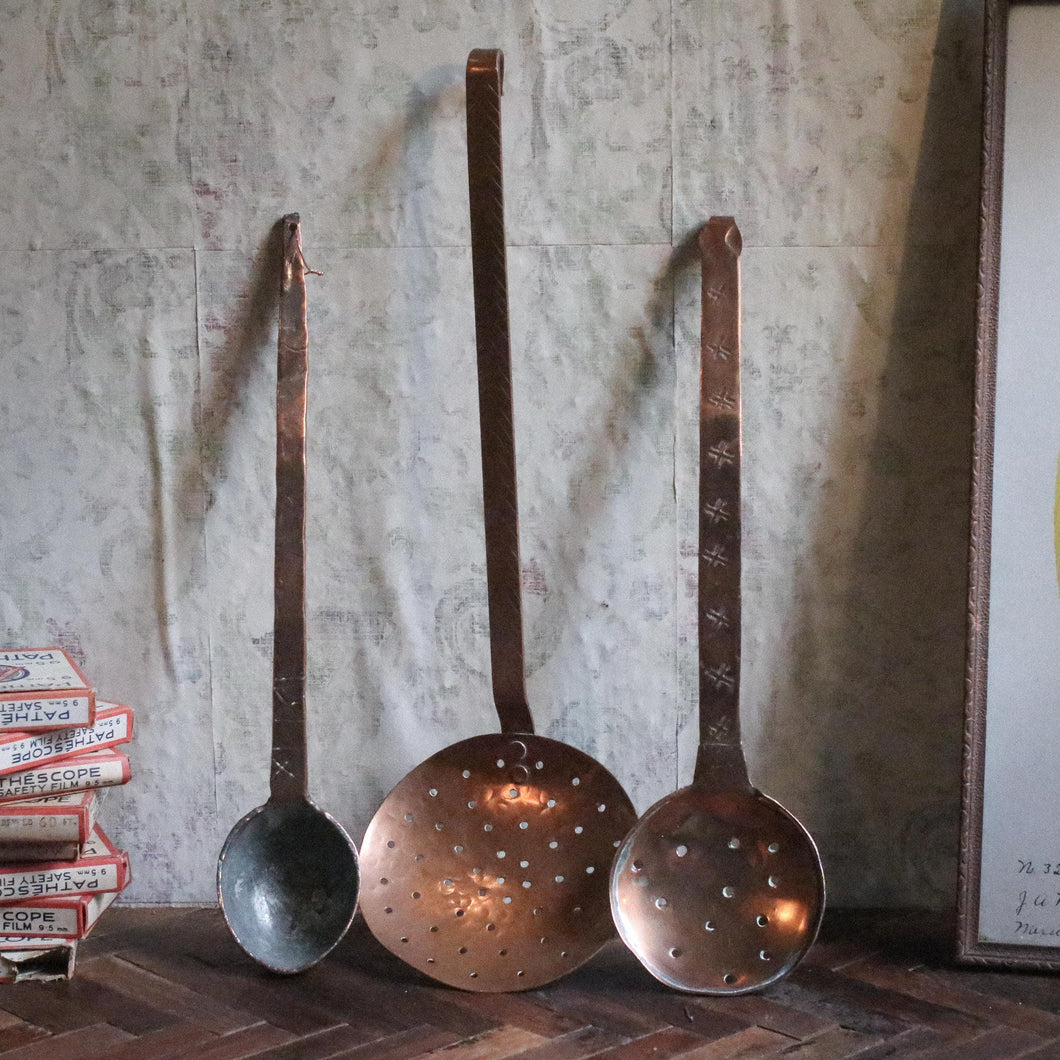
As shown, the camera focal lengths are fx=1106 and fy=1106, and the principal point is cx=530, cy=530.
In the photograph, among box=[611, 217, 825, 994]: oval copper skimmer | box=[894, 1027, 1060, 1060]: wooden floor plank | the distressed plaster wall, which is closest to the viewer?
box=[894, 1027, 1060, 1060]: wooden floor plank

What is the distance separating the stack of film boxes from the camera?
3.74 ft

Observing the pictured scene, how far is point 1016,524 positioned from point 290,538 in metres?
0.77

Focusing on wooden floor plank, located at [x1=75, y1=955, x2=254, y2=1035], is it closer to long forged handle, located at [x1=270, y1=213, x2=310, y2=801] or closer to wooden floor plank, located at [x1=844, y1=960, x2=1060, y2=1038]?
long forged handle, located at [x1=270, y1=213, x2=310, y2=801]

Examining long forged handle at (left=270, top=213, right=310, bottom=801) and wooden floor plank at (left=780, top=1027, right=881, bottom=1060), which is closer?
wooden floor plank at (left=780, top=1027, right=881, bottom=1060)

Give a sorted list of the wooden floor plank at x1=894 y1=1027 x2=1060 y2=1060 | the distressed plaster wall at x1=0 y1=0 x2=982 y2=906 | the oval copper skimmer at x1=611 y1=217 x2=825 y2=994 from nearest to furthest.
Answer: the wooden floor plank at x1=894 y1=1027 x2=1060 y2=1060, the oval copper skimmer at x1=611 y1=217 x2=825 y2=994, the distressed plaster wall at x1=0 y1=0 x2=982 y2=906

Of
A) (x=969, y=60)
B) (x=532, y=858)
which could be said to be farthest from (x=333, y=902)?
(x=969, y=60)

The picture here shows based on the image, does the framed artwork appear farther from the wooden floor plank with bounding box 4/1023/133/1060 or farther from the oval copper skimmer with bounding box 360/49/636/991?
the wooden floor plank with bounding box 4/1023/133/1060

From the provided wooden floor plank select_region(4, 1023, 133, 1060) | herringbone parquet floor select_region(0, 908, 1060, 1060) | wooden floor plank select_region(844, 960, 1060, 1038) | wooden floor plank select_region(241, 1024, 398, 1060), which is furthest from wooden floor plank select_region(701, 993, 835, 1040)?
wooden floor plank select_region(4, 1023, 133, 1060)

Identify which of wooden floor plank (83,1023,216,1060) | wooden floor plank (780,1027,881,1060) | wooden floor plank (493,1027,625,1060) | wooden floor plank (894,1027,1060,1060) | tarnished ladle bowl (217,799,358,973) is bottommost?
wooden floor plank (83,1023,216,1060)

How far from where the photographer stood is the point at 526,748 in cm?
122

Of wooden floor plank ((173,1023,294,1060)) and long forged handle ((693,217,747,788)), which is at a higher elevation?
long forged handle ((693,217,747,788))

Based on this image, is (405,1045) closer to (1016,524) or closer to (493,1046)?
(493,1046)

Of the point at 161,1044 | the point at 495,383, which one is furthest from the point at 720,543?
the point at 161,1044

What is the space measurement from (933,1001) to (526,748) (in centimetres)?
48
